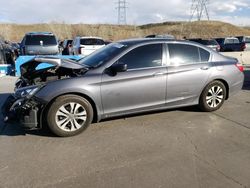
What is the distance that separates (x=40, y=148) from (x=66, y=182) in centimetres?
118

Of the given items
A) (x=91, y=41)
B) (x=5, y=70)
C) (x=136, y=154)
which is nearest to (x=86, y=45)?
(x=91, y=41)

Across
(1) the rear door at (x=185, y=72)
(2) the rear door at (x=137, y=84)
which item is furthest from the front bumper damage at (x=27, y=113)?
(1) the rear door at (x=185, y=72)

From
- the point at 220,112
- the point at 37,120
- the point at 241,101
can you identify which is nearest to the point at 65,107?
the point at 37,120

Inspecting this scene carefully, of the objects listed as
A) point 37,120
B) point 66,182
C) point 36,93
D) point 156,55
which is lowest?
point 66,182

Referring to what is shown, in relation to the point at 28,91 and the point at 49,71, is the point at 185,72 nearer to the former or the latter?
the point at 49,71

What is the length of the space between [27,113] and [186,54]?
3304mm

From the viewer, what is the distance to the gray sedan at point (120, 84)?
4949 mm

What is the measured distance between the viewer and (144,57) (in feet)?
18.8

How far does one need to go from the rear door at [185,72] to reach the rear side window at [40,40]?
11.2 m

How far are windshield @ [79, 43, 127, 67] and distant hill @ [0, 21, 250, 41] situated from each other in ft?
189

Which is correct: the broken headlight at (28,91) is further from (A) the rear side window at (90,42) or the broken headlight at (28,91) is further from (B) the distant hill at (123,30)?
(B) the distant hill at (123,30)

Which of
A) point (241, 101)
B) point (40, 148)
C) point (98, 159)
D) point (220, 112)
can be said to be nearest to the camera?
point (98, 159)

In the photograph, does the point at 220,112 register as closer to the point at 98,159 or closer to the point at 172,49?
the point at 172,49

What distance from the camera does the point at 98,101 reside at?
17.2 ft
